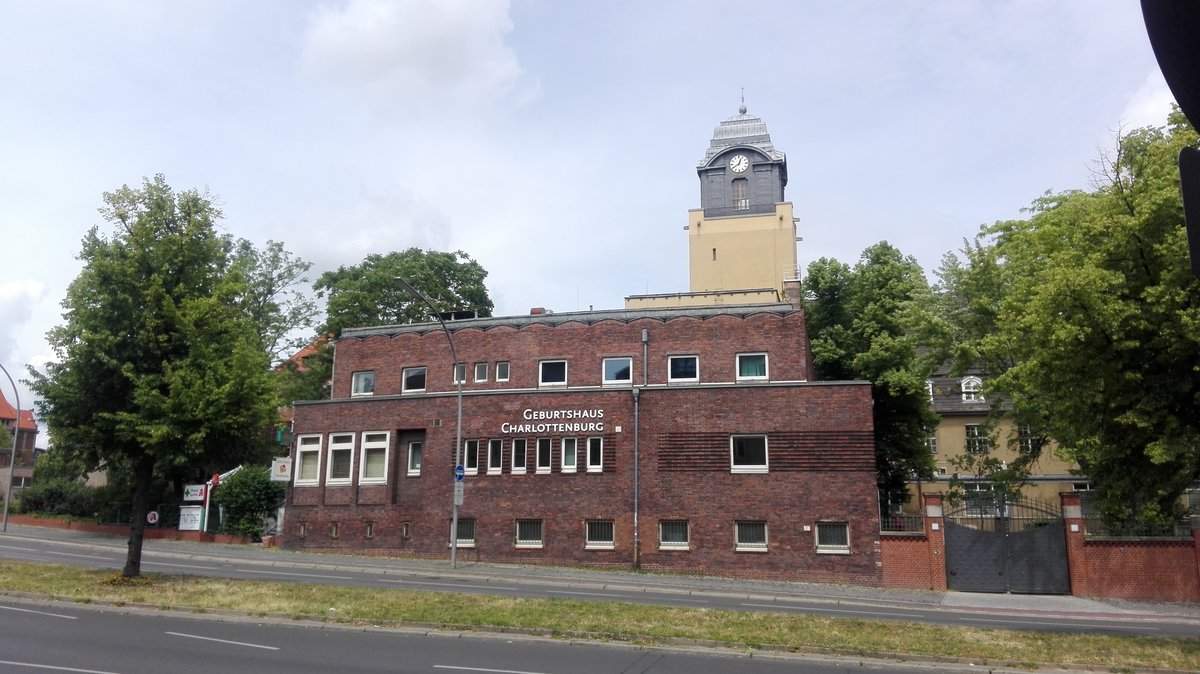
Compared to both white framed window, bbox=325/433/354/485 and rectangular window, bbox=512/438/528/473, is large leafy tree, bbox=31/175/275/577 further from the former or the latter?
white framed window, bbox=325/433/354/485

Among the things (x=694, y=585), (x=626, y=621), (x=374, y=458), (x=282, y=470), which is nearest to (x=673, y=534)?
(x=694, y=585)

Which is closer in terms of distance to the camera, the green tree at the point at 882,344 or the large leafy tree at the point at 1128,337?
the large leafy tree at the point at 1128,337

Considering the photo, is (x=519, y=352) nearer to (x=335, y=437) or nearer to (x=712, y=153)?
(x=335, y=437)

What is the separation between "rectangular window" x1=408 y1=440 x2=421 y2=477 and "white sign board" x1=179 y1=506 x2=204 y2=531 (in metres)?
9.99

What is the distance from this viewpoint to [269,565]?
28.2 metres

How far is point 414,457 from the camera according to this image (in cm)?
3409

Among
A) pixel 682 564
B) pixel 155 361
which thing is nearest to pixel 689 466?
pixel 682 564

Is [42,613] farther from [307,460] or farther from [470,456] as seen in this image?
[307,460]

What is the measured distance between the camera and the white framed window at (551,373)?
34.6m

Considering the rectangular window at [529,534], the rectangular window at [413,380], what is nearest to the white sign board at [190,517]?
the rectangular window at [413,380]

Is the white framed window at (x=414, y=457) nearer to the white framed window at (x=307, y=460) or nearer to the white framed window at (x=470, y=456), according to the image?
the white framed window at (x=470, y=456)

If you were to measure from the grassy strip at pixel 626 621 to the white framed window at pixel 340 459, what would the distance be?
48.1 feet

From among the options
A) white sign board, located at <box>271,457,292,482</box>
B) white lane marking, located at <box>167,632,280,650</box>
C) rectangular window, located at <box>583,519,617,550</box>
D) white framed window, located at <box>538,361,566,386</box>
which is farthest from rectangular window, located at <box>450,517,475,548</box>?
white lane marking, located at <box>167,632,280,650</box>

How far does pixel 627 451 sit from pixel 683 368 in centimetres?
424
